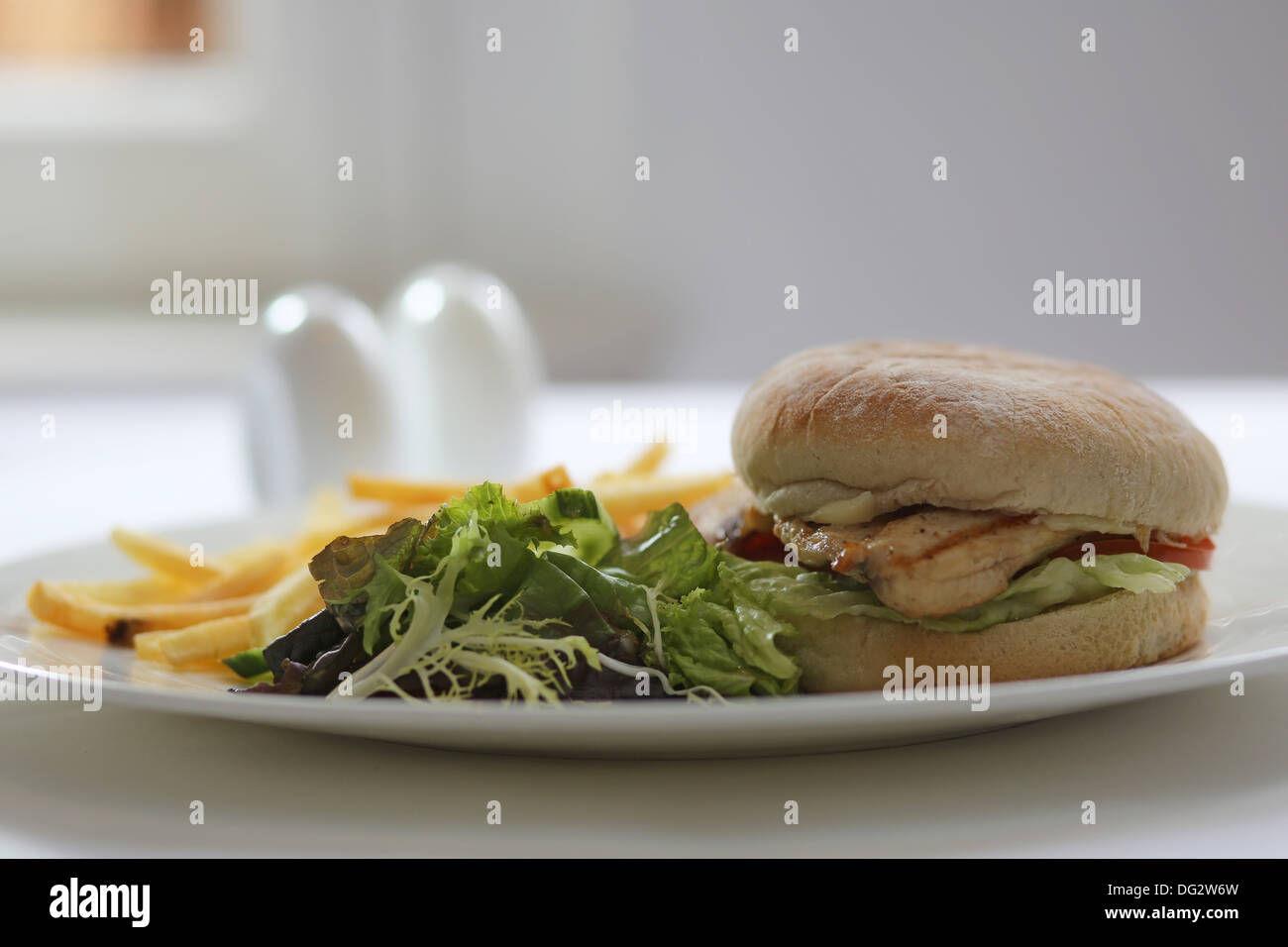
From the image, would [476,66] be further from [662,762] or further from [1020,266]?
[662,762]

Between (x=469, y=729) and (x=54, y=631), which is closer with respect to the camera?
(x=469, y=729)

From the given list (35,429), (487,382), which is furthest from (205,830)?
(35,429)

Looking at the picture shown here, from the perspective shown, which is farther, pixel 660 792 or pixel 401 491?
pixel 401 491

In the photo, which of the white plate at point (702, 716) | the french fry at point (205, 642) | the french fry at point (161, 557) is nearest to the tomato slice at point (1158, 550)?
the white plate at point (702, 716)

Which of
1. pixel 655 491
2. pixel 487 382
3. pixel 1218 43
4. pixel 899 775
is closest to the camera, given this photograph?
pixel 899 775

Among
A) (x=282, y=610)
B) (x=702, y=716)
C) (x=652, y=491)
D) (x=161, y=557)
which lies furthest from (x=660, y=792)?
(x=161, y=557)

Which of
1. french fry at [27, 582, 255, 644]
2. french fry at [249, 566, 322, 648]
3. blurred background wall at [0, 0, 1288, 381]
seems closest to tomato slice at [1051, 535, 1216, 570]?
french fry at [249, 566, 322, 648]

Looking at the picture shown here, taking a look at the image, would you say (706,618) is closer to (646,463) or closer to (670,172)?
(646,463)

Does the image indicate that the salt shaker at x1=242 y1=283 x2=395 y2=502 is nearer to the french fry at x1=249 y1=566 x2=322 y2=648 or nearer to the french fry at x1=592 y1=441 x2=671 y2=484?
the french fry at x1=592 y1=441 x2=671 y2=484
